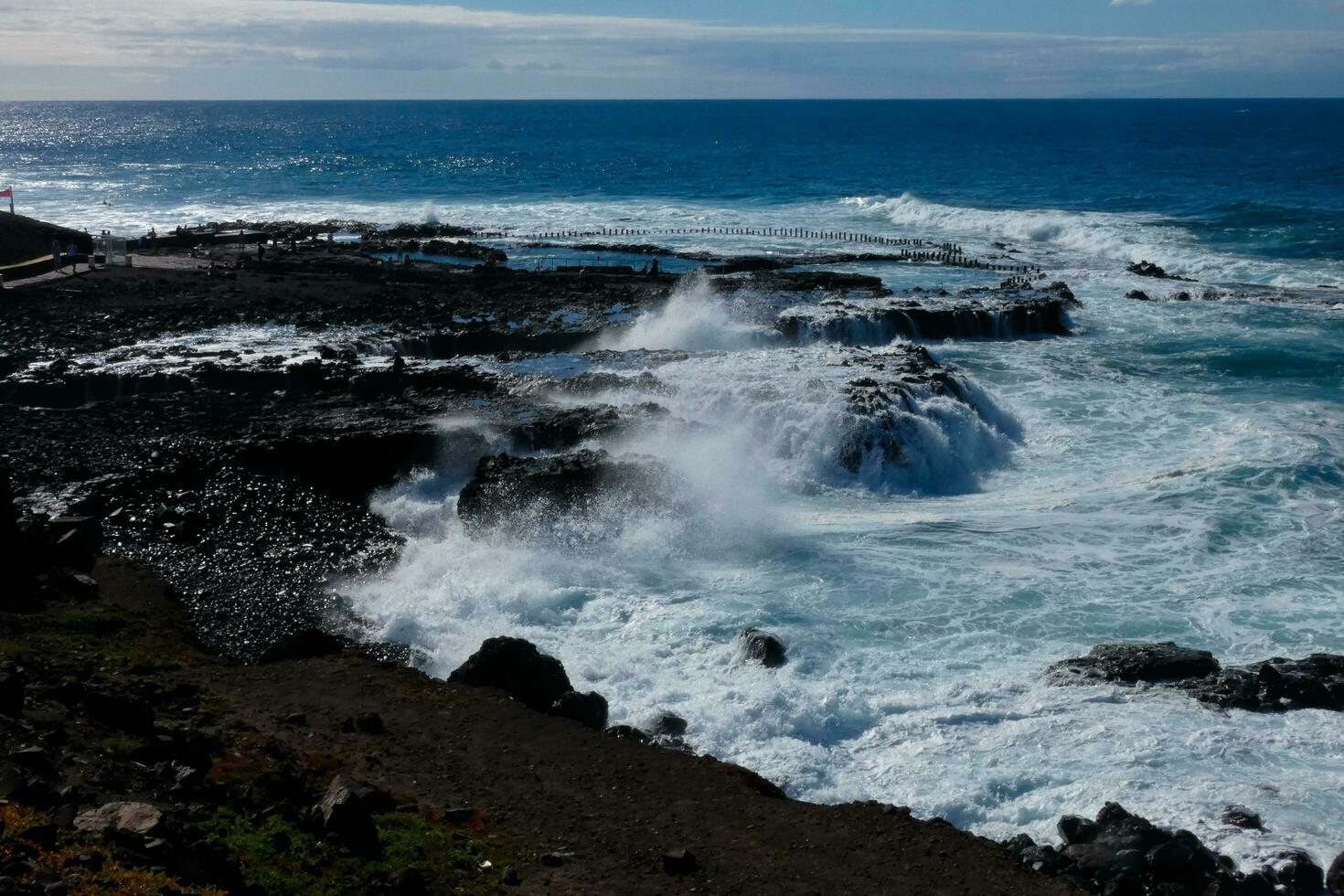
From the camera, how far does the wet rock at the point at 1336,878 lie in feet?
41.8

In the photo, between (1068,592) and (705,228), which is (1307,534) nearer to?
(1068,592)

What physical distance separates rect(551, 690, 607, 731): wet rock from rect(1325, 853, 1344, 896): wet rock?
8752mm

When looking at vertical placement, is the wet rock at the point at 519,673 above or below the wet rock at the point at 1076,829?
above

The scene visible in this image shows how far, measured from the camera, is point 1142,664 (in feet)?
58.1

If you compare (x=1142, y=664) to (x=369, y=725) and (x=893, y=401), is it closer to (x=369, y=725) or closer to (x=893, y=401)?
(x=369, y=725)

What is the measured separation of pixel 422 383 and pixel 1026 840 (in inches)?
847

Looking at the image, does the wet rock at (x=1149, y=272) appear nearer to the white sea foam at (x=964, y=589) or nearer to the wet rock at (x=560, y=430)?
the white sea foam at (x=964, y=589)

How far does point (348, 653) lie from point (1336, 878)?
13.3m

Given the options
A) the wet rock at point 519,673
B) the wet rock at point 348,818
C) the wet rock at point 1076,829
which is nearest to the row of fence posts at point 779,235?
the wet rock at point 519,673

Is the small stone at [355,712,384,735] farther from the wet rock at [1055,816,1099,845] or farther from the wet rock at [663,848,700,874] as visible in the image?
the wet rock at [1055,816,1099,845]

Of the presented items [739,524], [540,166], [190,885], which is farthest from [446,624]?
[540,166]

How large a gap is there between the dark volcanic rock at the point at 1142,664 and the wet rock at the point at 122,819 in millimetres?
12734

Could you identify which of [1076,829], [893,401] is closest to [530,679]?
[1076,829]

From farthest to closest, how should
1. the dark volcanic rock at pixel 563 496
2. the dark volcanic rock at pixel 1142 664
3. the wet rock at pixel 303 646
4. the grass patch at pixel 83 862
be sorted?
the dark volcanic rock at pixel 563 496
the wet rock at pixel 303 646
the dark volcanic rock at pixel 1142 664
the grass patch at pixel 83 862
